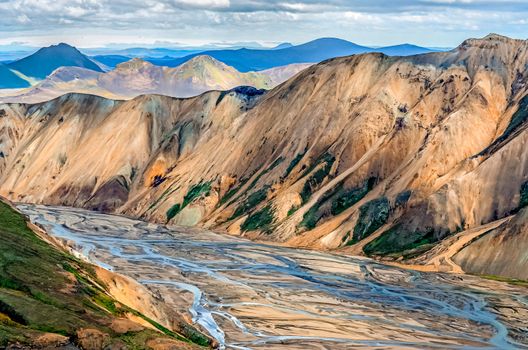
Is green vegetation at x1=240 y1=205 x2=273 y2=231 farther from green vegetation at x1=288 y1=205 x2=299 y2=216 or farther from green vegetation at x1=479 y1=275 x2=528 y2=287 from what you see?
green vegetation at x1=479 y1=275 x2=528 y2=287

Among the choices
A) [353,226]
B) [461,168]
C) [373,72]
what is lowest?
[353,226]

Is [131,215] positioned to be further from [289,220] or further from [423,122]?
[423,122]

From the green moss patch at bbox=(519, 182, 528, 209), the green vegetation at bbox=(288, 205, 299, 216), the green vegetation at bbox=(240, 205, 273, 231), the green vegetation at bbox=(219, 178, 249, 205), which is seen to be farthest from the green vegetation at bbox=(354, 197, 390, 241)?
the green vegetation at bbox=(219, 178, 249, 205)

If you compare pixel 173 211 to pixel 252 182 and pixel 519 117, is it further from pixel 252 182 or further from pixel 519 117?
pixel 519 117

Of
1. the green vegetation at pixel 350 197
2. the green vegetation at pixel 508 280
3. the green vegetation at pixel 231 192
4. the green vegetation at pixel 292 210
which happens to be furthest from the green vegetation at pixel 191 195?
the green vegetation at pixel 508 280

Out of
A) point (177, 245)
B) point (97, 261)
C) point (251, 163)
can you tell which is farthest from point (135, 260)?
point (251, 163)
